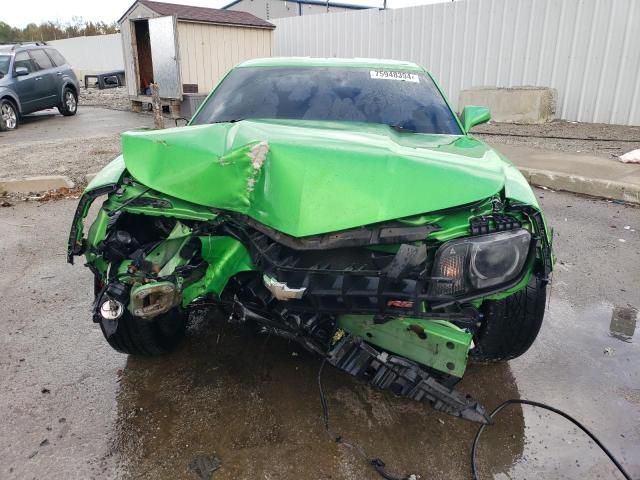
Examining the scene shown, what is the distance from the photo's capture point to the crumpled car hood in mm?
1885

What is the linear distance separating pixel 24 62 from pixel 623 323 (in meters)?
13.3

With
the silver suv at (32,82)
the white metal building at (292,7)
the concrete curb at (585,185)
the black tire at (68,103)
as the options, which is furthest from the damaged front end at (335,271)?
the white metal building at (292,7)

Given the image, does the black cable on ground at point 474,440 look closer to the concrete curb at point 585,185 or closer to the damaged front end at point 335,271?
the damaged front end at point 335,271

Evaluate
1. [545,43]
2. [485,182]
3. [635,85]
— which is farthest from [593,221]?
[545,43]

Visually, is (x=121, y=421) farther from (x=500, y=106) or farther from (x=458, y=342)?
(x=500, y=106)

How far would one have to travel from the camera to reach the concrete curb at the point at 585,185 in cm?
585

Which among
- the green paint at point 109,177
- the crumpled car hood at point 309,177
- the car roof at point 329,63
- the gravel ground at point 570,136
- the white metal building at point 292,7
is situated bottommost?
the gravel ground at point 570,136

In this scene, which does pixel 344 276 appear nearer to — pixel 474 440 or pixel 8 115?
pixel 474 440

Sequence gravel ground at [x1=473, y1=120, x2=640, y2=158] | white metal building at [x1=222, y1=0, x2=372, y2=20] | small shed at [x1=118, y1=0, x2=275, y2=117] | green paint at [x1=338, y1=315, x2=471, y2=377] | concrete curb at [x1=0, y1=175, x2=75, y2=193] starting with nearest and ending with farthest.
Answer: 1. green paint at [x1=338, y1=315, x2=471, y2=377]
2. concrete curb at [x1=0, y1=175, x2=75, y2=193]
3. gravel ground at [x1=473, y1=120, x2=640, y2=158]
4. small shed at [x1=118, y1=0, x2=275, y2=117]
5. white metal building at [x1=222, y1=0, x2=372, y2=20]

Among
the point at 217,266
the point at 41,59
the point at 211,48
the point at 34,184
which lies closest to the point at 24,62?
the point at 41,59

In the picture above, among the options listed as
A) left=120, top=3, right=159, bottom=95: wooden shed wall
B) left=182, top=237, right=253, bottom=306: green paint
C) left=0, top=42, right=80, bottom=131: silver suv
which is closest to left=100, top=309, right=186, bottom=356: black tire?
left=182, top=237, right=253, bottom=306: green paint

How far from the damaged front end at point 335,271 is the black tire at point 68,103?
12884mm

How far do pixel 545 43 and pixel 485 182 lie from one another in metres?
9.79

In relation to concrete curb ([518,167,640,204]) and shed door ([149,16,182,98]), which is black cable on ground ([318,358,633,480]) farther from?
shed door ([149,16,182,98])
